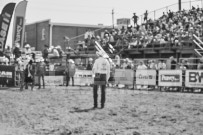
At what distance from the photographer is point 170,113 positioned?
11.5 m

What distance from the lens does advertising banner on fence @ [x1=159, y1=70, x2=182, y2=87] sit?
22.2 meters

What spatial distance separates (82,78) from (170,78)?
23.9 ft

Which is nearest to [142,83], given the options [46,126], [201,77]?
[201,77]

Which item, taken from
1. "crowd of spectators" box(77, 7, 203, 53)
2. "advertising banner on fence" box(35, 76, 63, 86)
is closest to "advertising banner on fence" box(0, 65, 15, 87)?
"advertising banner on fence" box(35, 76, 63, 86)

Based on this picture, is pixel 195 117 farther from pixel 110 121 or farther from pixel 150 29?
pixel 150 29

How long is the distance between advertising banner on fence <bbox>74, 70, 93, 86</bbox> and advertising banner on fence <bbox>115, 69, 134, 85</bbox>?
2.46 m

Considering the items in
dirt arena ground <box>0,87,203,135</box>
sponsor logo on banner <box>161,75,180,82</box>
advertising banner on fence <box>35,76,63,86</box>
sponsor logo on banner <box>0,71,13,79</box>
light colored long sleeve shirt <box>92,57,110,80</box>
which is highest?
light colored long sleeve shirt <box>92,57,110,80</box>

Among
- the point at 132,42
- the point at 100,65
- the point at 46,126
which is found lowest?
the point at 46,126

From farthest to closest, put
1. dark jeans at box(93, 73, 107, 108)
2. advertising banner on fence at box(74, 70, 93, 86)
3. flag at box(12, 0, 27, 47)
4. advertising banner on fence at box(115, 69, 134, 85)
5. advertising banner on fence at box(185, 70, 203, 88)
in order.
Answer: advertising banner on fence at box(74, 70, 93, 86)
flag at box(12, 0, 27, 47)
advertising banner on fence at box(115, 69, 134, 85)
advertising banner on fence at box(185, 70, 203, 88)
dark jeans at box(93, 73, 107, 108)

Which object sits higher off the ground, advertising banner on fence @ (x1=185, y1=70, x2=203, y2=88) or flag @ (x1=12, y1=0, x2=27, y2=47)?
flag @ (x1=12, y1=0, x2=27, y2=47)

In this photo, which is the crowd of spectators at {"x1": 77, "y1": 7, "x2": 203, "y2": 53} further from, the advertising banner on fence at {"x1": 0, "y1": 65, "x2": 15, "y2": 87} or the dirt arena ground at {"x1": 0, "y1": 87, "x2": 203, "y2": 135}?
the dirt arena ground at {"x1": 0, "y1": 87, "x2": 203, "y2": 135}

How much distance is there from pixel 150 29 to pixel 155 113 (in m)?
21.4

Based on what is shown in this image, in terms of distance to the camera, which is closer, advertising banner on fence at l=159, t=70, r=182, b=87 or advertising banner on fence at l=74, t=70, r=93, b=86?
advertising banner on fence at l=159, t=70, r=182, b=87

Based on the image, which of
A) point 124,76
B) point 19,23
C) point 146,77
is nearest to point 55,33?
point 19,23
